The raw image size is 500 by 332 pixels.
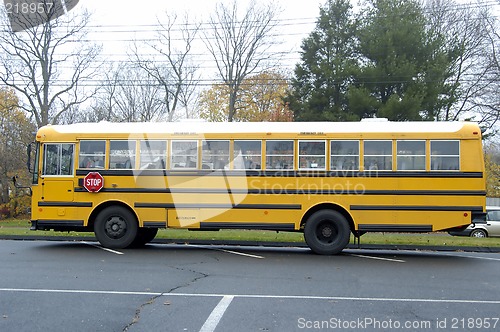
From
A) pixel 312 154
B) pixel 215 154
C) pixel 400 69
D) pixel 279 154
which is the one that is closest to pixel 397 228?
pixel 312 154

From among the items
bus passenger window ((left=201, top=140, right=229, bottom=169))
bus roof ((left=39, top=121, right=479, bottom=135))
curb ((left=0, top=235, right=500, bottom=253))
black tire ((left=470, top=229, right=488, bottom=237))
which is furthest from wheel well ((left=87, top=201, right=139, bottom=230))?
black tire ((left=470, top=229, right=488, bottom=237))

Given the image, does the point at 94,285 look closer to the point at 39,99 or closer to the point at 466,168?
the point at 466,168

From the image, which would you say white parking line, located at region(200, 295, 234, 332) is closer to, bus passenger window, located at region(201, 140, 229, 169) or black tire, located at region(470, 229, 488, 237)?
bus passenger window, located at region(201, 140, 229, 169)

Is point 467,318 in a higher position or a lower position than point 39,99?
lower

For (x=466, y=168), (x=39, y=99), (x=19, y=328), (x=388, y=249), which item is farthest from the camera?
(x=39, y=99)

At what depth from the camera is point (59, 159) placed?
1405 centimetres

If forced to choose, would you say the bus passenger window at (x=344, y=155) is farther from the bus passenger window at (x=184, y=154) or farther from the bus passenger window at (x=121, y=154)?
the bus passenger window at (x=121, y=154)

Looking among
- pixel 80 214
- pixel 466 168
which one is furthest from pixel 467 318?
pixel 80 214

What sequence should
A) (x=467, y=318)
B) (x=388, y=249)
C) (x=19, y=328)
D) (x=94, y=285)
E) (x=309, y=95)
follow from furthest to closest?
(x=309, y=95) < (x=388, y=249) < (x=94, y=285) < (x=467, y=318) < (x=19, y=328)

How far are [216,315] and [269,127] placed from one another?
7.09 meters

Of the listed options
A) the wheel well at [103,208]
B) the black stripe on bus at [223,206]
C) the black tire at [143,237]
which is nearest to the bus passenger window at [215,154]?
the black stripe on bus at [223,206]

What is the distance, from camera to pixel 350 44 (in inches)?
1431

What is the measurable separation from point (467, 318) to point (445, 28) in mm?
36172

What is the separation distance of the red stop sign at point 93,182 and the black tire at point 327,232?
202 inches
